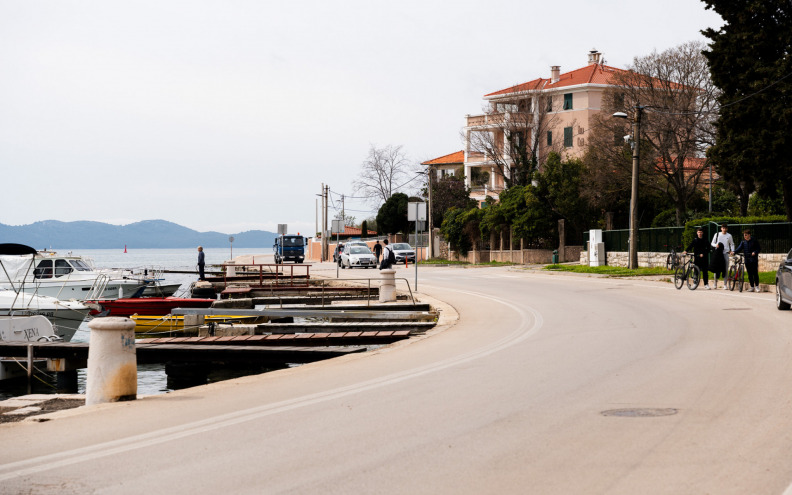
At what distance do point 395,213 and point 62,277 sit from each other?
59.0 m

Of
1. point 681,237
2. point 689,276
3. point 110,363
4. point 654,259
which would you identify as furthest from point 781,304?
point 654,259

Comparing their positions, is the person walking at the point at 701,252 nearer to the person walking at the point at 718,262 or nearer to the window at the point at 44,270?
the person walking at the point at 718,262

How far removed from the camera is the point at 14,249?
81.6 feet

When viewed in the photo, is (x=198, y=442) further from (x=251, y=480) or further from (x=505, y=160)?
(x=505, y=160)

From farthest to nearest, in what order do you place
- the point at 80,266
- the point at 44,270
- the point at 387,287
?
the point at 80,266 < the point at 44,270 < the point at 387,287

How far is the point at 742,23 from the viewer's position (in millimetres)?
37219

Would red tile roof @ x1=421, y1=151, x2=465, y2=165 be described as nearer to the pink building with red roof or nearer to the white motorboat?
the pink building with red roof

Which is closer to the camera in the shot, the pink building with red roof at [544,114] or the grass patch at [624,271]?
the grass patch at [624,271]

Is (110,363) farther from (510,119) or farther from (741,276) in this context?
(510,119)

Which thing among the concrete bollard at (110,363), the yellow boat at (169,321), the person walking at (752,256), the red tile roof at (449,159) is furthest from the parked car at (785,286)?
the red tile roof at (449,159)

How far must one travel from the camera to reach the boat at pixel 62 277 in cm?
3375

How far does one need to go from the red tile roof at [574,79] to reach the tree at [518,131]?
1.01m

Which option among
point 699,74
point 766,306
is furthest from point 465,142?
point 766,306

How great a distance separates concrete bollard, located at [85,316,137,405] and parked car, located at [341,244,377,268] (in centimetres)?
5110
